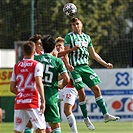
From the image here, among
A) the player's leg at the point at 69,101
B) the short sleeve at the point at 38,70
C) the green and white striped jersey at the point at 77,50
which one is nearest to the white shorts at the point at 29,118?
the short sleeve at the point at 38,70

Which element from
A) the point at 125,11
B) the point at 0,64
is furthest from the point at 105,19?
the point at 0,64

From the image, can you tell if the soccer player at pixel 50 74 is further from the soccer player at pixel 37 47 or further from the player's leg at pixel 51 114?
the soccer player at pixel 37 47

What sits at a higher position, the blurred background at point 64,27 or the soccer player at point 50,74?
the blurred background at point 64,27

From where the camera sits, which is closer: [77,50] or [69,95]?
[77,50]

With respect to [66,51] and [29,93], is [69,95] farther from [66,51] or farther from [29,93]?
[29,93]

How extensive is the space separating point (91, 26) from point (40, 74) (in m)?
28.0

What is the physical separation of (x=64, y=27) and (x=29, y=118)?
25.4 m

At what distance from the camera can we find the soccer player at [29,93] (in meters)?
13.6

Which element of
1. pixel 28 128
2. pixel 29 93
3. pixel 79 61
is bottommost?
pixel 28 128

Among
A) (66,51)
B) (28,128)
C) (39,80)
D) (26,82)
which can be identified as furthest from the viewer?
(66,51)

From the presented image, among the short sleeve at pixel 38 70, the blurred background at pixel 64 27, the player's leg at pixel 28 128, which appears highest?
the blurred background at pixel 64 27

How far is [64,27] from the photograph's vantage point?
39000 millimetres

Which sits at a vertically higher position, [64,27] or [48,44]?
[64,27]

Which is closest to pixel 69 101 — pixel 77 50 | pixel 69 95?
pixel 69 95
